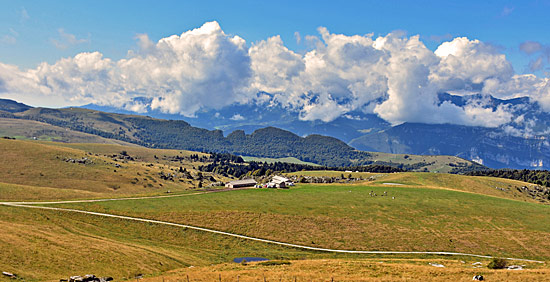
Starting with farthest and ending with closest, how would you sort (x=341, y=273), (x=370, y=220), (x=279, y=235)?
(x=370, y=220) < (x=279, y=235) < (x=341, y=273)

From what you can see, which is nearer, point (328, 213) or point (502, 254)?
point (502, 254)

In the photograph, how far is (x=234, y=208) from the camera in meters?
103

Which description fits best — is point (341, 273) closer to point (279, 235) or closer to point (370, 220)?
point (279, 235)

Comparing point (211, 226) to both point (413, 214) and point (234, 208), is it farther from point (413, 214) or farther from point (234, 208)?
point (413, 214)

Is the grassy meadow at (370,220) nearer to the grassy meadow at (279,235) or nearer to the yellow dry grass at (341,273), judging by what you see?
the grassy meadow at (279,235)

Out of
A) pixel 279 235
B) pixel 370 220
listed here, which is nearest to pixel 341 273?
pixel 279 235

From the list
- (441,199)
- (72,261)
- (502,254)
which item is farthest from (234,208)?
(441,199)

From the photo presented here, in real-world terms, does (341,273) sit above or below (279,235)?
above

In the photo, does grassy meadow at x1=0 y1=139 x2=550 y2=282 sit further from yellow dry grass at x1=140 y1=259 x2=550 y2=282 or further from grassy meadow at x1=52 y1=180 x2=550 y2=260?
grassy meadow at x1=52 y1=180 x2=550 y2=260

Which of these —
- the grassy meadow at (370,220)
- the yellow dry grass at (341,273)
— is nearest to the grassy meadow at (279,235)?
the yellow dry grass at (341,273)

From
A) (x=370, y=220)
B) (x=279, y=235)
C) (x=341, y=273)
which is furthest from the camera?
(x=370, y=220)

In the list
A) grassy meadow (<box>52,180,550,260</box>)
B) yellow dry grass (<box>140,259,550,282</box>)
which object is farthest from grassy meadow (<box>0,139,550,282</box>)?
grassy meadow (<box>52,180,550,260</box>)

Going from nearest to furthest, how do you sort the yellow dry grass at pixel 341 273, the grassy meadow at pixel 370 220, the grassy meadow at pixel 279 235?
the yellow dry grass at pixel 341 273
the grassy meadow at pixel 279 235
the grassy meadow at pixel 370 220

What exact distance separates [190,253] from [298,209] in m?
44.5
